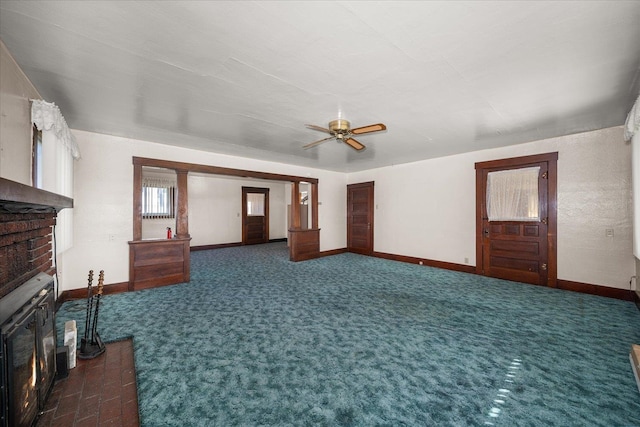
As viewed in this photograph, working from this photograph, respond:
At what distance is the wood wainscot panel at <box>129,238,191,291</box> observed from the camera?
4164 mm

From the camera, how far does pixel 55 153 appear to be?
270 cm

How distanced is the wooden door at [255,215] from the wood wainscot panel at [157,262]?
4.83m

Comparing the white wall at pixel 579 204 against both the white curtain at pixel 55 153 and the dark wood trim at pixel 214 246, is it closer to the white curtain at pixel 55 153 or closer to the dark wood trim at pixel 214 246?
the white curtain at pixel 55 153

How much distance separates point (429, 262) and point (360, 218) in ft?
7.61

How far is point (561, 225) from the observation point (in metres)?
4.16

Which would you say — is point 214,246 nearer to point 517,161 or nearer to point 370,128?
point 370,128

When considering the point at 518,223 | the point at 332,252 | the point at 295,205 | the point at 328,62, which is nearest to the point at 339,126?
the point at 328,62

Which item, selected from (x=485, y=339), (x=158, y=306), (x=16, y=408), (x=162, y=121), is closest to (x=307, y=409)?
(x=16, y=408)

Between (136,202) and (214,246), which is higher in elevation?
(136,202)

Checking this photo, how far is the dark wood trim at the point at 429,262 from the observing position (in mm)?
5246

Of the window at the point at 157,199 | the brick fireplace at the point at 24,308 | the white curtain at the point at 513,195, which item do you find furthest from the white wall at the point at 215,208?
the white curtain at the point at 513,195

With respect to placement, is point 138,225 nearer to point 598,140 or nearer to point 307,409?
point 307,409

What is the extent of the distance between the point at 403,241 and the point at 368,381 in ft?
16.0

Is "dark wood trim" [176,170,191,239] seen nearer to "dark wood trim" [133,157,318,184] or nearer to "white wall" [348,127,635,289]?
"dark wood trim" [133,157,318,184]
